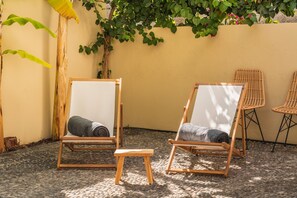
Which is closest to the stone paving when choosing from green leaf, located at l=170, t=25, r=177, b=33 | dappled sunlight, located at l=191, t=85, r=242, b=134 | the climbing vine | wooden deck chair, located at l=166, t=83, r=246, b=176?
wooden deck chair, located at l=166, t=83, r=246, b=176

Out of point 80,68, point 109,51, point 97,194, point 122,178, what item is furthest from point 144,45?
point 97,194

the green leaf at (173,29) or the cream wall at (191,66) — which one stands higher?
the green leaf at (173,29)

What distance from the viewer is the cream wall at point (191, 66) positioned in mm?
6133

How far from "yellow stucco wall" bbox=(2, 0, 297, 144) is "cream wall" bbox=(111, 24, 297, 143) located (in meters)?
0.01

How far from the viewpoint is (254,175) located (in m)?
4.29

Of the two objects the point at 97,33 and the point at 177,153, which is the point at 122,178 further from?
the point at 97,33

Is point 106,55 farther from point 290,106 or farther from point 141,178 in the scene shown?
point 141,178

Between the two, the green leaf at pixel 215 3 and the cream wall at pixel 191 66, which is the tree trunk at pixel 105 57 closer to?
the cream wall at pixel 191 66

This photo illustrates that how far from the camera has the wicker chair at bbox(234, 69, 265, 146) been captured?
6070 mm

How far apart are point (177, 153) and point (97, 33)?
2.99m

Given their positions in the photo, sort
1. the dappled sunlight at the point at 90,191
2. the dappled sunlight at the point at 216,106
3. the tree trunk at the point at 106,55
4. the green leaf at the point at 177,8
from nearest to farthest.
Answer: the dappled sunlight at the point at 90,191 < the dappled sunlight at the point at 216,106 < the green leaf at the point at 177,8 < the tree trunk at the point at 106,55

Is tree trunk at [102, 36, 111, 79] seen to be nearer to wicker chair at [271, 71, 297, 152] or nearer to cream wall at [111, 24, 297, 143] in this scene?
cream wall at [111, 24, 297, 143]

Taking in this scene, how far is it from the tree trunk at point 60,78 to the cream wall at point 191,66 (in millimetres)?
1562

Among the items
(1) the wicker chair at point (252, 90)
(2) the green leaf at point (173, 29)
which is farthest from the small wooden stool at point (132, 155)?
(2) the green leaf at point (173, 29)
